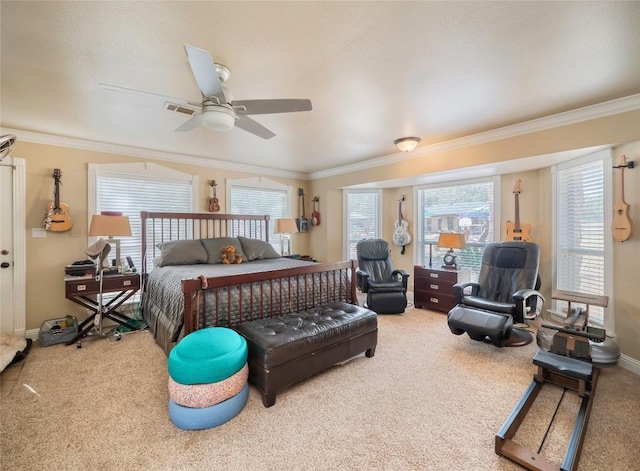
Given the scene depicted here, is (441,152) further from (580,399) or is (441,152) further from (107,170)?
(107,170)

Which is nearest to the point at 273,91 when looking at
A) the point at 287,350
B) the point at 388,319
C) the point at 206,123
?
the point at 206,123

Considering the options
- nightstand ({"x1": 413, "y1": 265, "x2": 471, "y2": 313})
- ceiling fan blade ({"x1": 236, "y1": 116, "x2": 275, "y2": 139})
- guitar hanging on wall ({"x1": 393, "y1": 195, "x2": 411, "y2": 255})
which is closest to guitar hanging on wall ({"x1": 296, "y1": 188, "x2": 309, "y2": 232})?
guitar hanging on wall ({"x1": 393, "y1": 195, "x2": 411, "y2": 255})

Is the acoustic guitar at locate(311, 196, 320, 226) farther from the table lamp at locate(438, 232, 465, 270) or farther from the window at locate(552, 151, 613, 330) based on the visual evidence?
the window at locate(552, 151, 613, 330)

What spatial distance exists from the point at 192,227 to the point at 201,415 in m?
3.30

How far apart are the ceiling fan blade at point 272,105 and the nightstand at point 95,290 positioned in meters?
2.72

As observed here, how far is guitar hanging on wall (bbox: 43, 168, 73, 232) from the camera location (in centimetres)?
346

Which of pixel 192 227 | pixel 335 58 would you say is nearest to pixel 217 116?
pixel 335 58

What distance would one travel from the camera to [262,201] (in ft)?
18.1

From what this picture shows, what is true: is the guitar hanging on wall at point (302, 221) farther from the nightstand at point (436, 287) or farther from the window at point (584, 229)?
the window at point (584, 229)

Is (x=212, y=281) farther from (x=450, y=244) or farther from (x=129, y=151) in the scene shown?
(x=450, y=244)

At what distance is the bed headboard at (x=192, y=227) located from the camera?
13.8ft

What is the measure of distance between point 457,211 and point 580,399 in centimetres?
313

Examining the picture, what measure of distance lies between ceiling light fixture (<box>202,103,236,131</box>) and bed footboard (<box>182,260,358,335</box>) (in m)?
1.23

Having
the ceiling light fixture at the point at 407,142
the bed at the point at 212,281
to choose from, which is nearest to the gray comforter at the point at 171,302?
the bed at the point at 212,281
